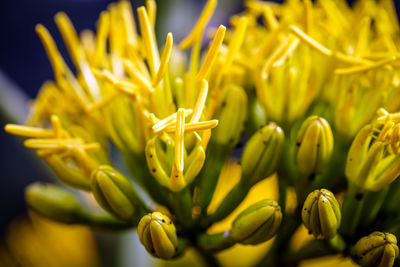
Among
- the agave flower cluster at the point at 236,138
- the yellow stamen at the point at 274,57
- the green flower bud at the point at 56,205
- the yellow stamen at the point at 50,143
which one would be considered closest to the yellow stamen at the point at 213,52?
the agave flower cluster at the point at 236,138

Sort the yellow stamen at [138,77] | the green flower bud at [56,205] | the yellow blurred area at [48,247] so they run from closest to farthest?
the yellow stamen at [138,77] → the green flower bud at [56,205] → the yellow blurred area at [48,247]

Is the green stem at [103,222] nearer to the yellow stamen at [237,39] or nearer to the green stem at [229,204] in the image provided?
the green stem at [229,204]

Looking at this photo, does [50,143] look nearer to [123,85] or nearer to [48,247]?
[123,85]

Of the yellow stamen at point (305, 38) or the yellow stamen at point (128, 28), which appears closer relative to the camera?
the yellow stamen at point (305, 38)

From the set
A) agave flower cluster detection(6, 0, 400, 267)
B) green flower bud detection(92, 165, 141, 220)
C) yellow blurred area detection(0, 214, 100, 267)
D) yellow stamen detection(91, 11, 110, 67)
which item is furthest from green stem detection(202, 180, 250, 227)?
yellow blurred area detection(0, 214, 100, 267)

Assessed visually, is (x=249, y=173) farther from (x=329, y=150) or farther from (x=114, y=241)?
(x=114, y=241)

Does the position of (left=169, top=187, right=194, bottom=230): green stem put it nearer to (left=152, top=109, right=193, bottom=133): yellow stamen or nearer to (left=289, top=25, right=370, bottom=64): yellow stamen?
(left=152, top=109, right=193, bottom=133): yellow stamen

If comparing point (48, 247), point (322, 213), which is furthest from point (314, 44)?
point (48, 247)
